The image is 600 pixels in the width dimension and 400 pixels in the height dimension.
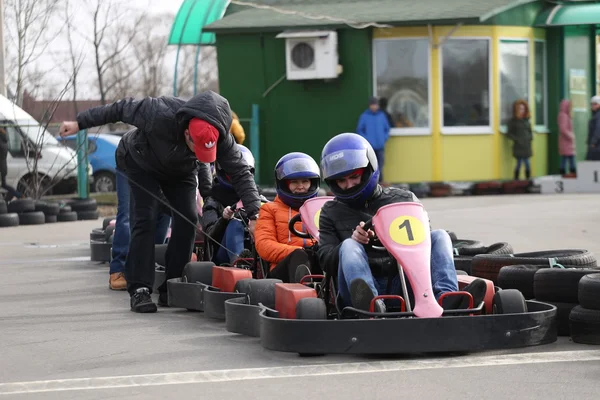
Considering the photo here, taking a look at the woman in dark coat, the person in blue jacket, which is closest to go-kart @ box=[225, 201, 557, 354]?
the person in blue jacket

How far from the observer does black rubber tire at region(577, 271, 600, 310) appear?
20.5 feet

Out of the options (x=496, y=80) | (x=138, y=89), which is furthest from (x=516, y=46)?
(x=138, y=89)

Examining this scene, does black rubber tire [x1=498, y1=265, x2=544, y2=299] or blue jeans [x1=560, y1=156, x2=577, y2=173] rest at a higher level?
blue jeans [x1=560, y1=156, x2=577, y2=173]

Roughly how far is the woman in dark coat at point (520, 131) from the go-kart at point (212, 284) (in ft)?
42.8

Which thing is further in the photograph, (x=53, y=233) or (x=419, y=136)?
(x=419, y=136)

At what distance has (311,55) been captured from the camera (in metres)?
21.0

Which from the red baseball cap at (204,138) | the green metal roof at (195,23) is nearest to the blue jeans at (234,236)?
the red baseball cap at (204,138)

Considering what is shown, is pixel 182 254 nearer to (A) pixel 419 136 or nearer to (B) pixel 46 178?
(B) pixel 46 178

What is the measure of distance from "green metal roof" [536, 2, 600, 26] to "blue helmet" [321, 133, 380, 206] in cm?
1558

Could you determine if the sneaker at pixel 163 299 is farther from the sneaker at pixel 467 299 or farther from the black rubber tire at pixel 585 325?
the black rubber tire at pixel 585 325

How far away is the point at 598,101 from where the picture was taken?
66.5 feet

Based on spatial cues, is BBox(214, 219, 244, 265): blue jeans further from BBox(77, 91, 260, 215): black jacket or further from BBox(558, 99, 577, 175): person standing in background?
BBox(558, 99, 577, 175): person standing in background

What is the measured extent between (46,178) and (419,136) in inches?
241

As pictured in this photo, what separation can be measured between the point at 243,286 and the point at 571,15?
15856 millimetres
